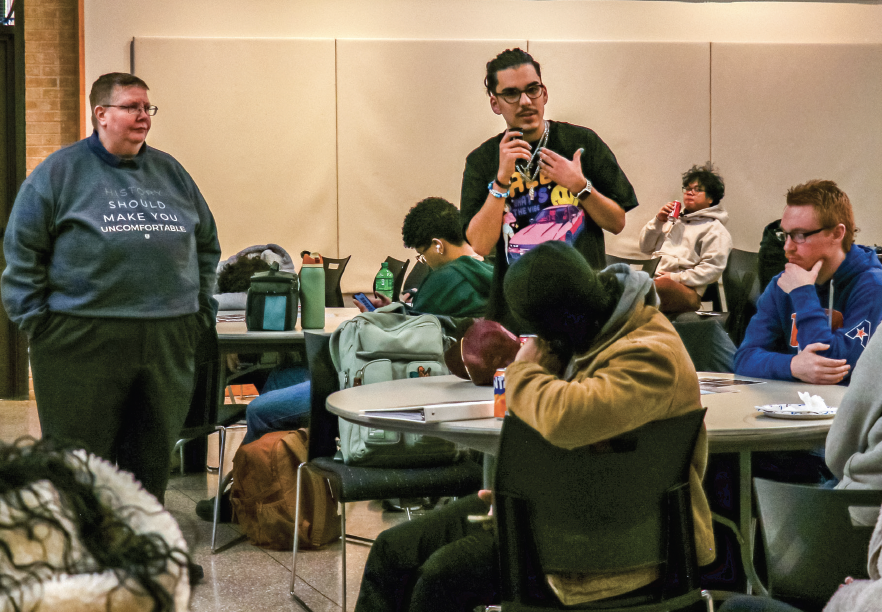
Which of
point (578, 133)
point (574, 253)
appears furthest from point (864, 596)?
point (578, 133)

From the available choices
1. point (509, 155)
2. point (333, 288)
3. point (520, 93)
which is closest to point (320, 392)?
point (509, 155)

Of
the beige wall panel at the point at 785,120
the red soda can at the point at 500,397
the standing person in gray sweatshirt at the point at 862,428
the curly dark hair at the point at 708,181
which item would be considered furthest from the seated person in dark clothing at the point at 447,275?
the beige wall panel at the point at 785,120

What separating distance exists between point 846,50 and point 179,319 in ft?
21.0

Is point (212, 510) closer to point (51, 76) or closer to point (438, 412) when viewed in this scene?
point (438, 412)

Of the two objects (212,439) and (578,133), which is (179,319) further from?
(212,439)

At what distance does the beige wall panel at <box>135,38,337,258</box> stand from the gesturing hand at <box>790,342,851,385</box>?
16.0ft

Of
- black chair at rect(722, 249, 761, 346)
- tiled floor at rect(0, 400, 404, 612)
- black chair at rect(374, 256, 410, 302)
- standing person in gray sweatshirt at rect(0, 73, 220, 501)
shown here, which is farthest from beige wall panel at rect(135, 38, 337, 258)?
standing person in gray sweatshirt at rect(0, 73, 220, 501)

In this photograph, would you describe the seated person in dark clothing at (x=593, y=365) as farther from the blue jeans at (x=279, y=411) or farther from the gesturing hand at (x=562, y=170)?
the blue jeans at (x=279, y=411)

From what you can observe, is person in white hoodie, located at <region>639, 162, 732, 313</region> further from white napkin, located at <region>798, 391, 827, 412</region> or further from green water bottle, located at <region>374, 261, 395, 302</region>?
white napkin, located at <region>798, 391, 827, 412</region>

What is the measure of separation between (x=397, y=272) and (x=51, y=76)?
9.66 ft

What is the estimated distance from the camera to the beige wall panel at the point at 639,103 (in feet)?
23.1

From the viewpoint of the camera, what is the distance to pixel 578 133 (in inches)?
101

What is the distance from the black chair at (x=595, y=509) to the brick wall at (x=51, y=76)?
238 inches

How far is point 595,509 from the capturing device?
143 cm
